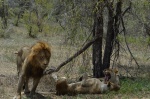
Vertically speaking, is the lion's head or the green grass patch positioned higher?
the lion's head

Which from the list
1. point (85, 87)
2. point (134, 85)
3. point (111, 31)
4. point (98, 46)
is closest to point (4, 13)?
point (111, 31)

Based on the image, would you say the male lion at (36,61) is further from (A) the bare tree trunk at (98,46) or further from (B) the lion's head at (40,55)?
(A) the bare tree trunk at (98,46)

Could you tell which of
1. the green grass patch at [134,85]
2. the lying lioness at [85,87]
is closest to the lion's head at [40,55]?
the lying lioness at [85,87]

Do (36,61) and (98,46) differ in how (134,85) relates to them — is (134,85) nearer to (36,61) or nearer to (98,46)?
(98,46)

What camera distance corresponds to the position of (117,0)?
386 inches

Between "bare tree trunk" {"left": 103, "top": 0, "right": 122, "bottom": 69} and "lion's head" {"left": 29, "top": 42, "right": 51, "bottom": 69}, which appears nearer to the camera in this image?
"lion's head" {"left": 29, "top": 42, "right": 51, "bottom": 69}

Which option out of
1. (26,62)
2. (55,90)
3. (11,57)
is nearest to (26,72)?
(26,62)

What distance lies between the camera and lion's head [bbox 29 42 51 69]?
778 cm

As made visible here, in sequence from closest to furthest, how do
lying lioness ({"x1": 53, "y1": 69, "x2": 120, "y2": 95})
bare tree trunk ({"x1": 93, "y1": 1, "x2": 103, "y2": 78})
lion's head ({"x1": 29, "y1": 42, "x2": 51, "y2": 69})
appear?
lion's head ({"x1": 29, "y1": 42, "x2": 51, "y2": 69})
lying lioness ({"x1": 53, "y1": 69, "x2": 120, "y2": 95})
bare tree trunk ({"x1": 93, "y1": 1, "x2": 103, "y2": 78})

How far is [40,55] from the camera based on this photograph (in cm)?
778

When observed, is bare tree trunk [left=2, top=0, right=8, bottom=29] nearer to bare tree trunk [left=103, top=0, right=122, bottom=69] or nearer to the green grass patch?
bare tree trunk [left=103, top=0, right=122, bottom=69]

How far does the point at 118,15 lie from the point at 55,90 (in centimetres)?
311

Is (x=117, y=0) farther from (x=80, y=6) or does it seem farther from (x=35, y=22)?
(x=35, y=22)

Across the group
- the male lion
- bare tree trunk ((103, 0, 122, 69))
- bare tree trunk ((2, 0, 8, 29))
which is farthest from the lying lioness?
bare tree trunk ((2, 0, 8, 29))
